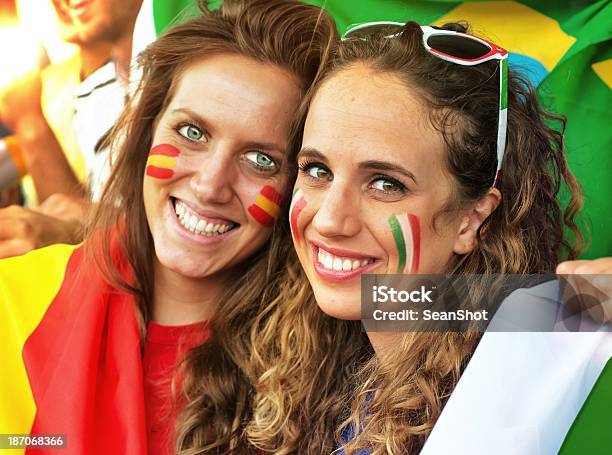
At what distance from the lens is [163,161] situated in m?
1.99

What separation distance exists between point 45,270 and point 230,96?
68 centimetres

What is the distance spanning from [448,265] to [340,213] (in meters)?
0.24

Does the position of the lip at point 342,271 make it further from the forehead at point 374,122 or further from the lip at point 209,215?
the lip at point 209,215

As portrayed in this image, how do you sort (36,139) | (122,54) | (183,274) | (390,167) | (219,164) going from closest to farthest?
(390,167) < (219,164) < (183,274) < (122,54) < (36,139)

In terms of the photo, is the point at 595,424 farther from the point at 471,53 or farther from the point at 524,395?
the point at 471,53

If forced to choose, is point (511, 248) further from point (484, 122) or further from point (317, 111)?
point (317, 111)

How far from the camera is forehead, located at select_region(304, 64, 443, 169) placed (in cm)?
159

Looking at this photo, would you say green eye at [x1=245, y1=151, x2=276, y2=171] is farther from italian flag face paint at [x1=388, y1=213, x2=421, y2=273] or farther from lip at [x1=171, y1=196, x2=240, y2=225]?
italian flag face paint at [x1=388, y1=213, x2=421, y2=273]

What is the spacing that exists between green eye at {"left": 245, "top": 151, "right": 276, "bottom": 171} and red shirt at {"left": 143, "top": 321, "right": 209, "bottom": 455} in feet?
1.37

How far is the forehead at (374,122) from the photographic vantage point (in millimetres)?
1591

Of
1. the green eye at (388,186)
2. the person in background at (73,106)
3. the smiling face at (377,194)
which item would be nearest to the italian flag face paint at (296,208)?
the smiling face at (377,194)

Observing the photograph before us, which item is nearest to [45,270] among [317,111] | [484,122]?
Result: [317,111]

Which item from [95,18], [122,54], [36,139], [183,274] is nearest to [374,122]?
[183,274]

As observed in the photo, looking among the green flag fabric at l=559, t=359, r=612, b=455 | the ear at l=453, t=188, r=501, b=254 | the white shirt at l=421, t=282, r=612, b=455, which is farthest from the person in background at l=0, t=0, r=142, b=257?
the green flag fabric at l=559, t=359, r=612, b=455
